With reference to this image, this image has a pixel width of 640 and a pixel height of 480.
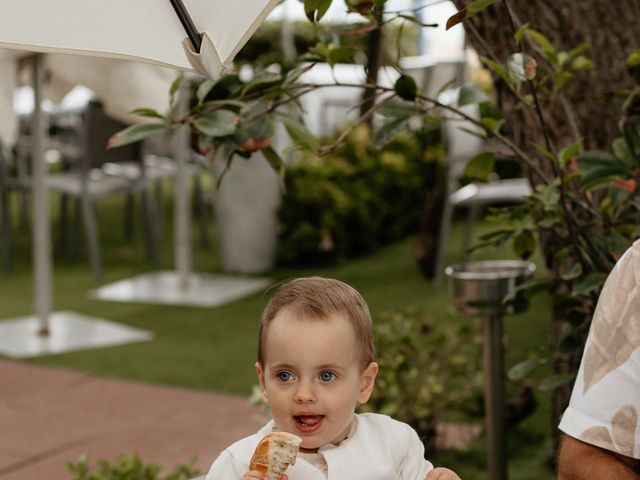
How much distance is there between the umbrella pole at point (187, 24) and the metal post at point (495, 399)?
1.55 meters

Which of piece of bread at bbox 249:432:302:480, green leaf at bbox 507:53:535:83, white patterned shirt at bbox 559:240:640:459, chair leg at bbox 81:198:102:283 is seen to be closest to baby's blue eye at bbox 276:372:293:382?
piece of bread at bbox 249:432:302:480

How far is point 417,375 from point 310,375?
84.1 inches

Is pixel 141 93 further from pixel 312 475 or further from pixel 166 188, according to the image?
pixel 166 188

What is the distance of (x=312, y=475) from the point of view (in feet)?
5.38

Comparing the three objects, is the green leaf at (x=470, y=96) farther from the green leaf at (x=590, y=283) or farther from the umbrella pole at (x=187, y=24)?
the umbrella pole at (x=187, y=24)

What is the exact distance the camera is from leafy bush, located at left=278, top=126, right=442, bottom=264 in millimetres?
7539

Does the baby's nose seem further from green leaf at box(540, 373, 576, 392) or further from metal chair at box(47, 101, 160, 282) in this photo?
metal chair at box(47, 101, 160, 282)

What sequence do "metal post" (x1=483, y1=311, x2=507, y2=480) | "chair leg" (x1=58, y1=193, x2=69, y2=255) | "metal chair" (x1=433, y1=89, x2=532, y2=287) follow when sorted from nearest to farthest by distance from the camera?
1. "metal post" (x1=483, y1=311, x2=507, y2=480)
2. "metal chair" (x1=433, y1=89, x2=532, y2=287)
3. "chair leg" (x1=58, y1=193, x2=69, y2=255)

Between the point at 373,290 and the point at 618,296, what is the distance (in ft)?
17.1

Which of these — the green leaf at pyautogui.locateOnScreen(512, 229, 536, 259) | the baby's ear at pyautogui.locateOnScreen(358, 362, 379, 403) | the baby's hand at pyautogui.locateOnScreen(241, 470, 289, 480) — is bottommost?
the baby's hand at pyautogui.locateOnScreen(241, 470, 289, 480)

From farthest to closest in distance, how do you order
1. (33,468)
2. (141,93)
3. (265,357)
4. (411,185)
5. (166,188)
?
(166,188), (411,185), (141,93), (33,468), (265,357)

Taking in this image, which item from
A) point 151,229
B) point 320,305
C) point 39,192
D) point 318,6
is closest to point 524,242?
point 318,6

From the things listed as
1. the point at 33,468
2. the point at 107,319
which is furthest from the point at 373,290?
the point at 33,468

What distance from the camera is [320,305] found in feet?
5.40
